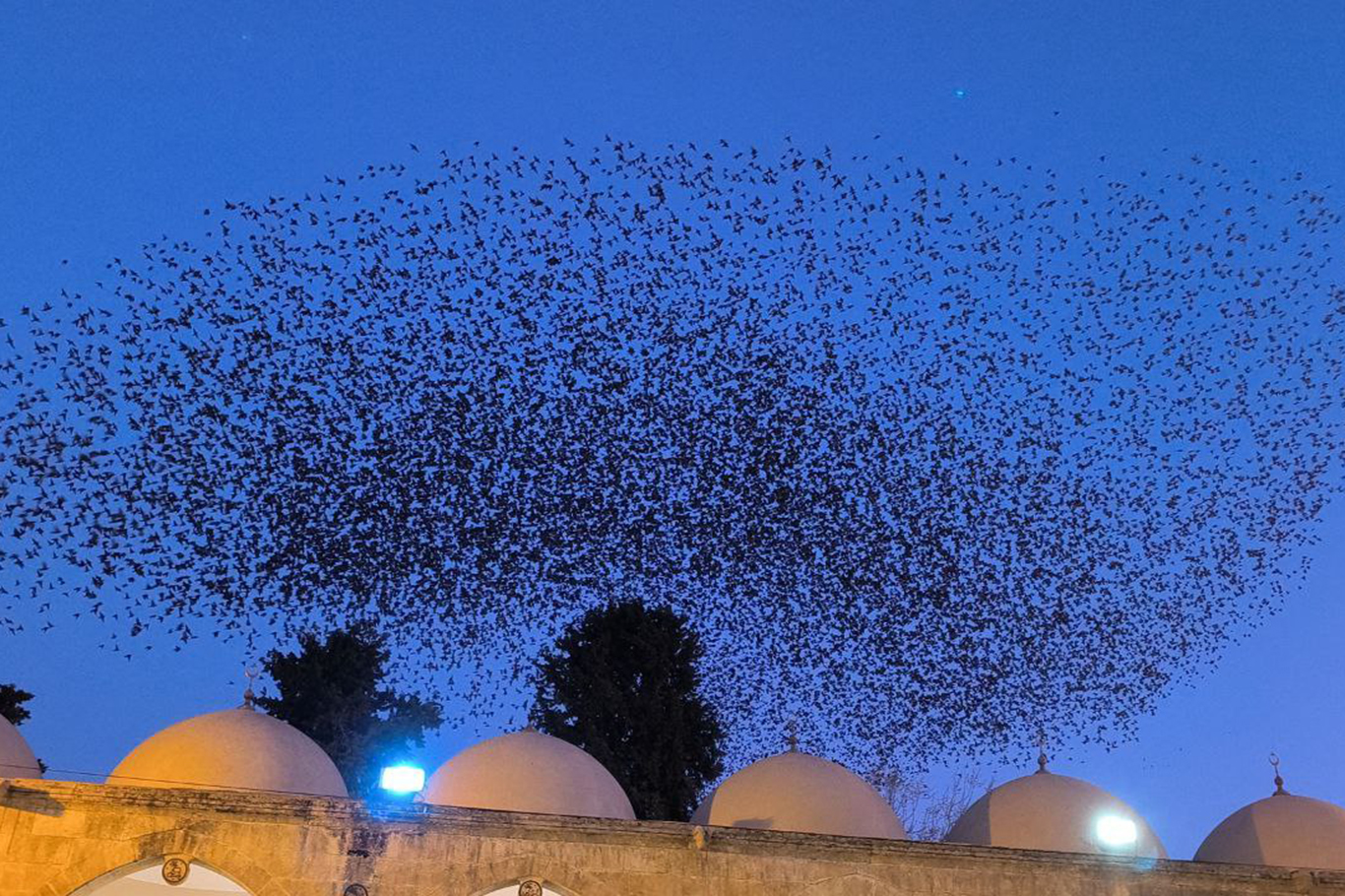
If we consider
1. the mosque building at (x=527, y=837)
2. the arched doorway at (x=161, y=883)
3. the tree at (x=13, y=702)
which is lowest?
the arched doorway at (x=161, y=883)

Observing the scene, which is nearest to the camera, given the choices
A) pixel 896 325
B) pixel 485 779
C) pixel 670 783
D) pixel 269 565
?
pixel 485 779

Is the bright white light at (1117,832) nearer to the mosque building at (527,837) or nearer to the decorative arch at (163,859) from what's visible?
the mosque building at (527,837)

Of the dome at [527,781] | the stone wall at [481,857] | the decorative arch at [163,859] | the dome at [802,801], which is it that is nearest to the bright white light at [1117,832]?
the stone wall at [481,857]

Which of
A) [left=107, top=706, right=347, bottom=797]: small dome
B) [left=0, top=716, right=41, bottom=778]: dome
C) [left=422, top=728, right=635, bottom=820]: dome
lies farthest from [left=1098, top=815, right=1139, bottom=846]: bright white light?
[left=0, top=716, right=41, bottom=778]: dome

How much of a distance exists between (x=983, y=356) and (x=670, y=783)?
18.3 meters

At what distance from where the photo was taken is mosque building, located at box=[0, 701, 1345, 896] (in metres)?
15.0

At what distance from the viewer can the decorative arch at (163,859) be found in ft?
48.6

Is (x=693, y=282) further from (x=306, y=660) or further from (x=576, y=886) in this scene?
(x=306, y=660)

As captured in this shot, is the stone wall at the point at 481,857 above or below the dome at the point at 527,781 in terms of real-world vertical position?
below

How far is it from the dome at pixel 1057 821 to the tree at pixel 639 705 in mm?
15481

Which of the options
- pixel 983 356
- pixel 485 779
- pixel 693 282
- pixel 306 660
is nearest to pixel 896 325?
pixel 983 356

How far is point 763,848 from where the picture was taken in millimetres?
15961

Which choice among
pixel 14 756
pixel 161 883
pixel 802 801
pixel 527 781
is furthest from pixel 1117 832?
pixel 14 756

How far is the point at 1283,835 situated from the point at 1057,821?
3.54 m
